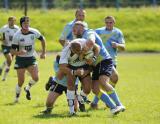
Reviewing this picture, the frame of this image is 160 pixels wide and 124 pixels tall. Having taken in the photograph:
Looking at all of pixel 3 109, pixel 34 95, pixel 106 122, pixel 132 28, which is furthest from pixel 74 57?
pixel 132 28

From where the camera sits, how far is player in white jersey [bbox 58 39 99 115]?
41.0 ft

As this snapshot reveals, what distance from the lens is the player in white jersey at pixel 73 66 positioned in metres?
12.5

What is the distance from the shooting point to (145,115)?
13.5 meters

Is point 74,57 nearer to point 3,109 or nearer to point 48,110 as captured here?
point 48,110

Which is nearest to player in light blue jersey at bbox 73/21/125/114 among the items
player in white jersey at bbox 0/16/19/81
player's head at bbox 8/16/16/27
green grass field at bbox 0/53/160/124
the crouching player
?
green grass field at bbox 0/53/160/124

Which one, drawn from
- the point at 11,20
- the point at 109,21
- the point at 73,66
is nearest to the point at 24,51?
the point at 109,21

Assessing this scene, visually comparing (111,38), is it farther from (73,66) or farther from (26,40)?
(73,66)

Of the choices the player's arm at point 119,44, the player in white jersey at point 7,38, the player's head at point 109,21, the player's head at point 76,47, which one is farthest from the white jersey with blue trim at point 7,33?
the player's head at point 76,47

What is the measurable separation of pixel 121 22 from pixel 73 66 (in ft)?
128

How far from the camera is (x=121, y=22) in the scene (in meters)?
51.9

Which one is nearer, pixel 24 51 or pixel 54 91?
Result: pixel 54 91

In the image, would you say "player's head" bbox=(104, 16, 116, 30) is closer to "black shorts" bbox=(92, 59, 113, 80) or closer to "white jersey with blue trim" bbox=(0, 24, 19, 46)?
"black shorts" bbox=(92, 59, 113, 80)

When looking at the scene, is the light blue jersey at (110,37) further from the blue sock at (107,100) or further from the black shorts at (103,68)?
the blue sock at (107,100)

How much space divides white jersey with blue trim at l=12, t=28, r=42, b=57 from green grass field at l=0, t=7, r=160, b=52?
29.2 m
